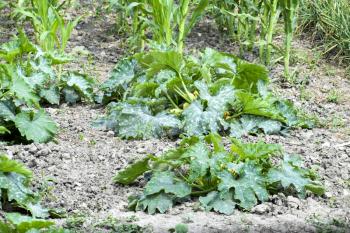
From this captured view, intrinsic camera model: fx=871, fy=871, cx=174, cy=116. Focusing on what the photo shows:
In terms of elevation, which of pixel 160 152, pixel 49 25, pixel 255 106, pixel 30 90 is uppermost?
pixel 49 25

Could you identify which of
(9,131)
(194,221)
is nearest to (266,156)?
(194,221)

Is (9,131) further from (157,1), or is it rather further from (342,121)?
(342,121)

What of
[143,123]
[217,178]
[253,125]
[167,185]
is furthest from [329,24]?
[167,185]

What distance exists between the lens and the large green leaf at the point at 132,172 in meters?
5.14

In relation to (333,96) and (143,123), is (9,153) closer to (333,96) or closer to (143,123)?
(143,123)

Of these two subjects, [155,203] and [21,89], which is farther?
[21,89]

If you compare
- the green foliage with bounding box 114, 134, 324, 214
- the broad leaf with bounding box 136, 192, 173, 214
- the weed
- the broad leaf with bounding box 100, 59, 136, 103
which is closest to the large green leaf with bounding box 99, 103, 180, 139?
the broad leaf with bounding box 100, 59, 136, 103

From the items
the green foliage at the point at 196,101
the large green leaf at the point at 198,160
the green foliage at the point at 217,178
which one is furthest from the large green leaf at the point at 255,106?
the large green leaf at the point at 198,160

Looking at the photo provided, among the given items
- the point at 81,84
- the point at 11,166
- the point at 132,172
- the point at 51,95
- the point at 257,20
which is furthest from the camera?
the point at 257,20

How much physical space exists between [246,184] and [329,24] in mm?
3792

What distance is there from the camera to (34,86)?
21.5 feet

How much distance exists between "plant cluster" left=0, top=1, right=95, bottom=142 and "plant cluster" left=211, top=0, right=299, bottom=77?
64.2 inches

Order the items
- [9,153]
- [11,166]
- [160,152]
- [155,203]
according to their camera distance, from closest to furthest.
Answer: [11,166], [155,203], [9,153], [160,152]

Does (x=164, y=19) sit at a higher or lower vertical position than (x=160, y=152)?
higher
